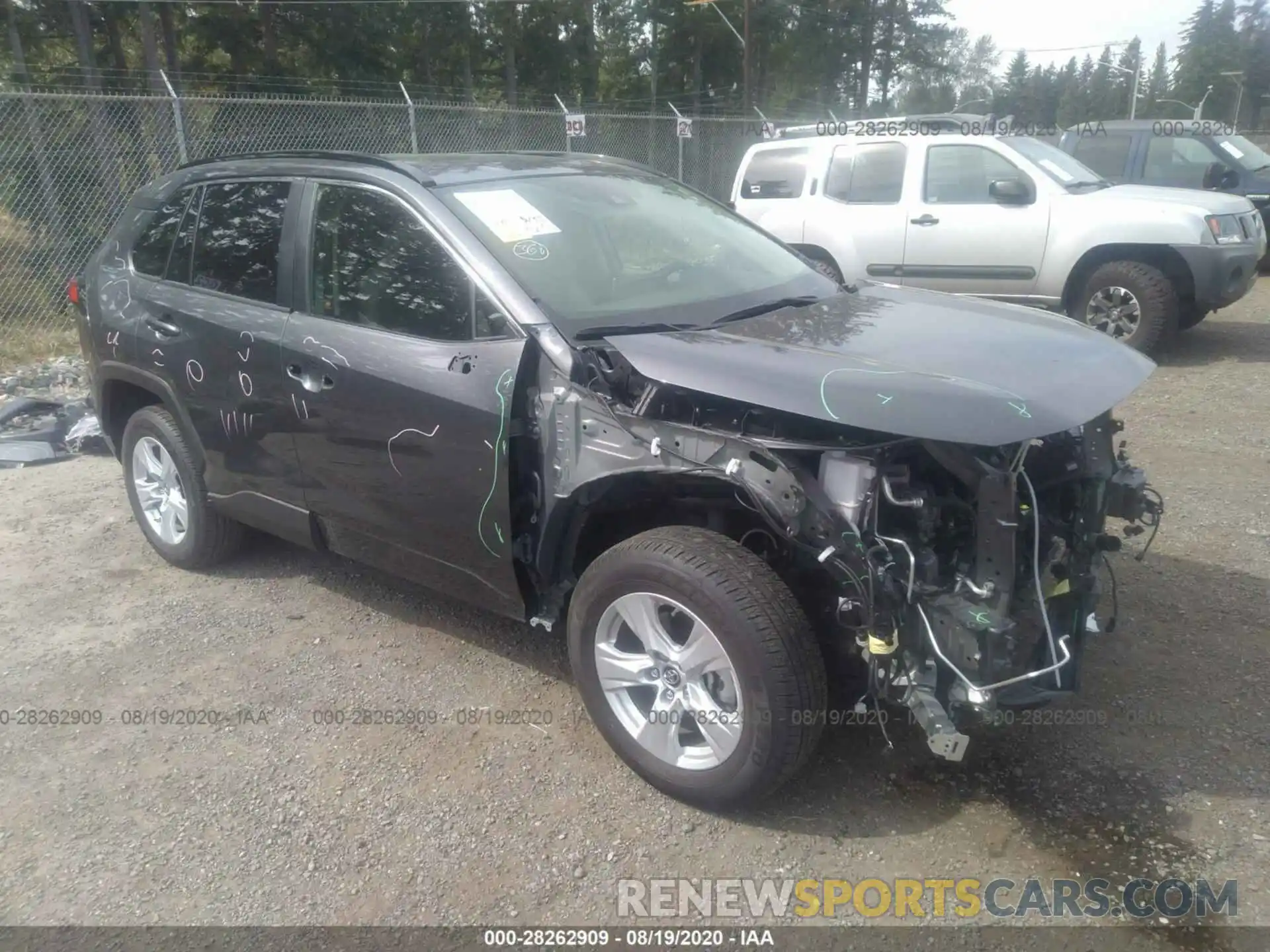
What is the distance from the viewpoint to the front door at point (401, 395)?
316 centimetres

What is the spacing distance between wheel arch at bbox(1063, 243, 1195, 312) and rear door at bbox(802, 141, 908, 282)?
1464 millimetres

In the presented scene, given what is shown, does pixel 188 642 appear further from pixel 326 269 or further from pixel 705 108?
pixel 705 108

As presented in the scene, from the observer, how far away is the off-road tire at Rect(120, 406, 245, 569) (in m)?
4.38

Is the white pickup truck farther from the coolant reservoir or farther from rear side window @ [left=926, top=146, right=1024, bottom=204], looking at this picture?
the coolant reservoir

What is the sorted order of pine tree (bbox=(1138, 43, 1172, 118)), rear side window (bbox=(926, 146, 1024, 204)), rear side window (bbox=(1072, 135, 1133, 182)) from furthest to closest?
pine tree (bbox=(1138, 43, 1172, 118)), rear side window (bbox=(1072, 135, 1133, 182)), rear side window (bbox=(926, 146, 1024, 204))

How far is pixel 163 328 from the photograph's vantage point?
423 cm

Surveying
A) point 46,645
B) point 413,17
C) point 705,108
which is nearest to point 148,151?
point 46,645

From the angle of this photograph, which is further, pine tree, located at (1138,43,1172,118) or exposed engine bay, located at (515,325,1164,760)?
pine tree, located at (1138,43,1172,118)

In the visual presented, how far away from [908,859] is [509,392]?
69.3 inches

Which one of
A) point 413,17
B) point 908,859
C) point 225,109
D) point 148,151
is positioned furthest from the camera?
point 413,17

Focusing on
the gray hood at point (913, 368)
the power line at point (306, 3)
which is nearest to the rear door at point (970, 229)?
the gray hood at point (913, 368)

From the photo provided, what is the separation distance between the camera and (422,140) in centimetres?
1362

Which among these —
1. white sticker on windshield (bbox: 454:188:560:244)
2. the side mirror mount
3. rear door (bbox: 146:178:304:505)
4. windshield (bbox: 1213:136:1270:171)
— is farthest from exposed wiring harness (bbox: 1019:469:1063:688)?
windshield (bbox: 1213:136:1270:171)

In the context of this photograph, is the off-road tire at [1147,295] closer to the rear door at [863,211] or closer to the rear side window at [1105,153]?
the rear door at [863,211]
